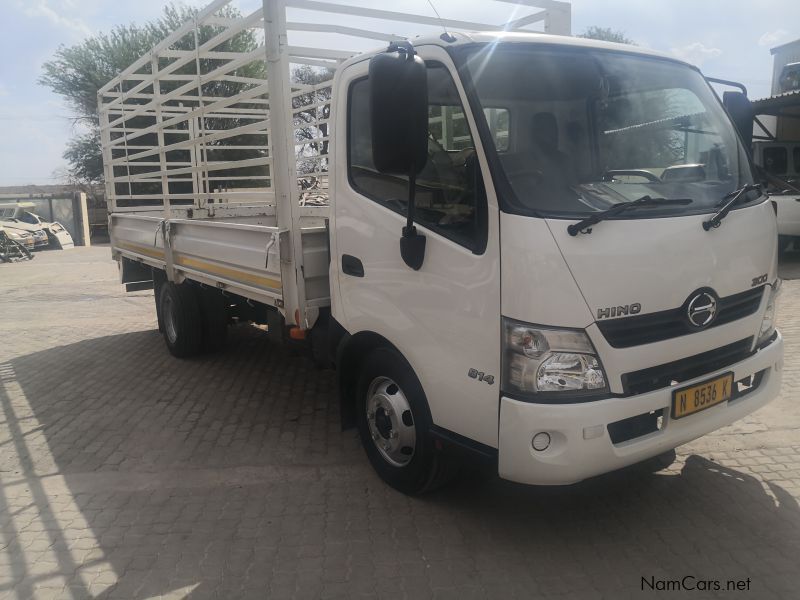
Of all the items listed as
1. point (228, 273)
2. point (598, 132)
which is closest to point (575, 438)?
point (598, 132)

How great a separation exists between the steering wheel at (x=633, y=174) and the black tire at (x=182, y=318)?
177 inches

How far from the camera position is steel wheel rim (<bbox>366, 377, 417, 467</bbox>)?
3408 millimetres

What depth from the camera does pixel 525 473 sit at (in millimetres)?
2670

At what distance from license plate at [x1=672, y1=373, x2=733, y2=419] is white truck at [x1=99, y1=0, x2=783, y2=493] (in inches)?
0.6

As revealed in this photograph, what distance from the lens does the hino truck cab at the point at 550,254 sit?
261 centimetres

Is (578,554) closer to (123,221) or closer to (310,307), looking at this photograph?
(310,307)

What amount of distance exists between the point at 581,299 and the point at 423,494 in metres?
1.60

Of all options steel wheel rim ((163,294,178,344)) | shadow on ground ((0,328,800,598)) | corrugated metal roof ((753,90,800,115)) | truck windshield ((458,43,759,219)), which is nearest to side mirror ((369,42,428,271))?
truck windshield ((458,43,759,219))

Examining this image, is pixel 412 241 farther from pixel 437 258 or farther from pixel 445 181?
pixel 445 181

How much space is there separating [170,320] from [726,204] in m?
5.57

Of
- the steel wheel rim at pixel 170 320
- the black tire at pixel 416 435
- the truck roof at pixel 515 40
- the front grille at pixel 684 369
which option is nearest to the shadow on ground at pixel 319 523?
the black tire at pixel 416 435

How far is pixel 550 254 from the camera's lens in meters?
2.55

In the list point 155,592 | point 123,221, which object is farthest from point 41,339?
point 155,592

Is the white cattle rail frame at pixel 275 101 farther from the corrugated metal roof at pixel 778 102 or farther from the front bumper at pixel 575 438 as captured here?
the corrugated metal roof at pixel 778 102
